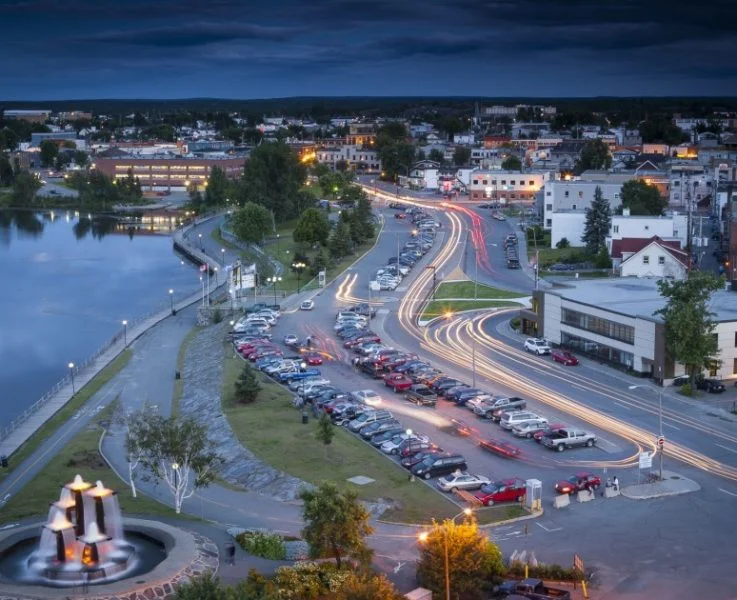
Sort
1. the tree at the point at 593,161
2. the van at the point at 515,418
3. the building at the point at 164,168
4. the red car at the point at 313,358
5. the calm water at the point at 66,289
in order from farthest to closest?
1. the building at the point at 164,168
2. the tree at the point at 593,161
3. the calm water at the point at 66,289
4. the red car at the point at 313,358
5. the van at the point at 515,418

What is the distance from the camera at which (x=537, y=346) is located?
2772 cm

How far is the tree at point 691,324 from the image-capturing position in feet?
76.3

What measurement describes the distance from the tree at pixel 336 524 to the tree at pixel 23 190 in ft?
254

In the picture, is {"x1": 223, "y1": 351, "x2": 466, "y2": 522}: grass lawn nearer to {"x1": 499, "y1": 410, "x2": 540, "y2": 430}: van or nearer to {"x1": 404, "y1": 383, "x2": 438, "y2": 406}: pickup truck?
{"x1": 404, "y1": 383, "x2": 438, "y2": 406}: pickup truck

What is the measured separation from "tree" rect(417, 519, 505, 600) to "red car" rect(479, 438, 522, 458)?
5926 millimetres

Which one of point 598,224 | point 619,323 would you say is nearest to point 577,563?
point 619,323

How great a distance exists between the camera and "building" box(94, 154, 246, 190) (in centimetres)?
9069

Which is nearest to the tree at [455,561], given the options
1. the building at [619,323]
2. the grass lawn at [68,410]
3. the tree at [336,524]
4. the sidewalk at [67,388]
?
the tree at [336,524]

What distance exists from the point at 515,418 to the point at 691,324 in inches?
201

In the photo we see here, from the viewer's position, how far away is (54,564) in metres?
13.8

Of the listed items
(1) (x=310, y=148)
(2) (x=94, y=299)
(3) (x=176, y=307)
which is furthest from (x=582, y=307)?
(1) (x=310, y=148)

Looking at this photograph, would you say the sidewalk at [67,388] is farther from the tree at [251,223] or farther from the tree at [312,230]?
the tree at [251,223]

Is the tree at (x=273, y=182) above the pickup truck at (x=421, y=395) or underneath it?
above

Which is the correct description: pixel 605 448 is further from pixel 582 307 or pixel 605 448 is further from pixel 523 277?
pixel 523 277
